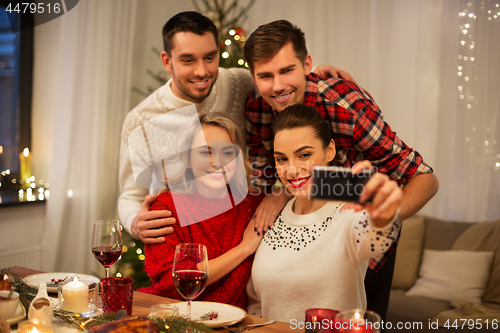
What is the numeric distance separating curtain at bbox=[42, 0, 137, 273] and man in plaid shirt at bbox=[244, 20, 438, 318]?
184 cm

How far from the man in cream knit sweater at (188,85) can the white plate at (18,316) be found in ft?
2.72

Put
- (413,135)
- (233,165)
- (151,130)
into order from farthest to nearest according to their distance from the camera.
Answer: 1. (413,135)
2. (151,130)
3. (233,165)

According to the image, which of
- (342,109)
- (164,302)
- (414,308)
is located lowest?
(414,308)

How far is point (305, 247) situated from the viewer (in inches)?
58.4

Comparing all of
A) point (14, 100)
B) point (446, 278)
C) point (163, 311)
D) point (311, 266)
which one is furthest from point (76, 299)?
point (446, 278)

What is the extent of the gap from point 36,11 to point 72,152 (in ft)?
3.58

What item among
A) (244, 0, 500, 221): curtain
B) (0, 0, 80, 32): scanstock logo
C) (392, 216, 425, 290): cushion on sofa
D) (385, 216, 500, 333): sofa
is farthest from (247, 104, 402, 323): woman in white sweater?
(0, 0, 80, 32): scanstock logo

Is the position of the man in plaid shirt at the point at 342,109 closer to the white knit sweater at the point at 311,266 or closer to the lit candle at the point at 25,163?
the white knit sweater at the point at 311,266

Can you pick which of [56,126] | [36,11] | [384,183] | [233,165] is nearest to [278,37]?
[233,165]

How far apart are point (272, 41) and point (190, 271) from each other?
3.72ft

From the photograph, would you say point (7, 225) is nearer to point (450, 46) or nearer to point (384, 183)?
point (384, 183)

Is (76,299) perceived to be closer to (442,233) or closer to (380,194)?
(380,194)

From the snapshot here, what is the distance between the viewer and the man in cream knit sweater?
6.79ft

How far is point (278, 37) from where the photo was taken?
1816mm
